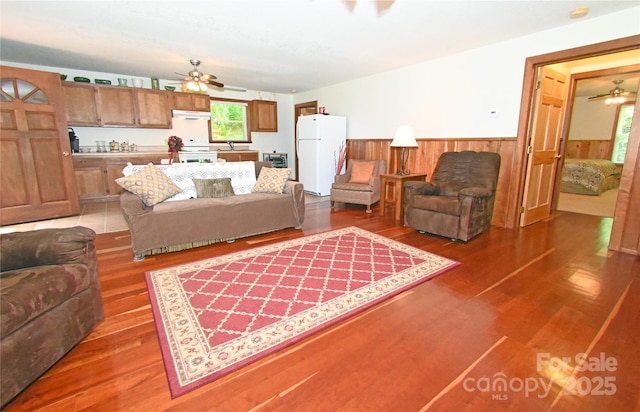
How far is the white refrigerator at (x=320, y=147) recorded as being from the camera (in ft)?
19.1

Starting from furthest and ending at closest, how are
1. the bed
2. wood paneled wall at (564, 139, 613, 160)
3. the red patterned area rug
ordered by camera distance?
1. wood paneled wall at (564, 139, 613, 160)
2. the bed
3. the red patterned area rug

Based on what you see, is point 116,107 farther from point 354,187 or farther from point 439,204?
point 439,204

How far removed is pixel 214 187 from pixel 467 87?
12.2 feet

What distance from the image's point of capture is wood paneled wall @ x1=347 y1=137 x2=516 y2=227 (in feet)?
12.6

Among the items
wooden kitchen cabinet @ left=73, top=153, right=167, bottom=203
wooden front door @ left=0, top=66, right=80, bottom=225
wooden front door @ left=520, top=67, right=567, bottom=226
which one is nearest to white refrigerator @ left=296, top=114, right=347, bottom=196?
wooden kitchen cabinet @ left=73, top=153, right=167, bottom=203

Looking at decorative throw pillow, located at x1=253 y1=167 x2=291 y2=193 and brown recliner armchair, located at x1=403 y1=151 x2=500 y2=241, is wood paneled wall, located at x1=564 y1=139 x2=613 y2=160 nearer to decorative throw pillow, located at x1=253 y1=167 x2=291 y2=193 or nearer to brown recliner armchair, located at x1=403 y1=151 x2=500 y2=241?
brown recliner armchair, located at x1=403 y1=151 x2=500 y2=241

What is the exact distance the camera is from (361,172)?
5160 millimetres

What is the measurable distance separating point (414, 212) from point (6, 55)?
6501 mm

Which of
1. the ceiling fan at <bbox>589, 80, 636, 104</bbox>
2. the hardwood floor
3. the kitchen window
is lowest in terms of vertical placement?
the hardwood floor

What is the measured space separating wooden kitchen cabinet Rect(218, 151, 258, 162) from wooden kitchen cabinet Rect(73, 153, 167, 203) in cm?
148

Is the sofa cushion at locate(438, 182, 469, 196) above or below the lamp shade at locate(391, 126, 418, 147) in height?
below

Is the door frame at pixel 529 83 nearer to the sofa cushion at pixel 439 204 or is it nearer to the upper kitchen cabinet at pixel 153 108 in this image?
the sofa cushion at pixel 439 204

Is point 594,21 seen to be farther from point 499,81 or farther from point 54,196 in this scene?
point 54,196

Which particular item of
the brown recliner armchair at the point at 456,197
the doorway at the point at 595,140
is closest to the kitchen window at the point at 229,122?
the brown recliner armchair at the point at 456,197
